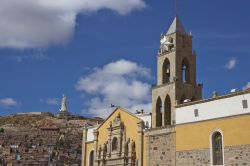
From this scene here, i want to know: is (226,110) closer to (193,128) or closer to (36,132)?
(193,128)

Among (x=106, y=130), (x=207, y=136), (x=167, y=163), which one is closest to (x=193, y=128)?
(x=207, y=136)

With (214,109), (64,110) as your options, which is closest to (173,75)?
(214,109)

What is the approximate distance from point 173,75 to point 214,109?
17.7 feet

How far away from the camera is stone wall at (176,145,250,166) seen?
26.2 metres

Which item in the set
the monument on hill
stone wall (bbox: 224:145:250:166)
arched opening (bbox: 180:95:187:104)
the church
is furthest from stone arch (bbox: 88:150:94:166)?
the monument on hill

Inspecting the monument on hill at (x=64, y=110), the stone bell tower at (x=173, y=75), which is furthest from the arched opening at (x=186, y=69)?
the monument on hill at (x=64, y=110)

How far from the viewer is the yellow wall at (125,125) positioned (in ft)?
113

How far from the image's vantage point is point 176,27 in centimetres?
3391

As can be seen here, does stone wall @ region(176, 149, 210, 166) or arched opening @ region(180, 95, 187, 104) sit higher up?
arched opening @ region(180, 95, 187, 104)

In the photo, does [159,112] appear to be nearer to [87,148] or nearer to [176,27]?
[176,27]

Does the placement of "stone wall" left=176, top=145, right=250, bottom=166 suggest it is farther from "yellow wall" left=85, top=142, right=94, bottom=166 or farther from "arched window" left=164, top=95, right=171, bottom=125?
"yellow wall" left=85, top=142, right=94, bottom=166

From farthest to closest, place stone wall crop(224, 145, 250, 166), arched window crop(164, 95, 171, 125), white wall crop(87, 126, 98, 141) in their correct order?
white wall crop(87, 126, 98, 141)
arched window crop(164, 95, 171, 125)
stone wall crop(224, 145, 250, 166)

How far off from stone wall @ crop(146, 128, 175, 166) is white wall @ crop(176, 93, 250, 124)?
1456 millimetres

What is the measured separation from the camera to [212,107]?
93.5 feet
